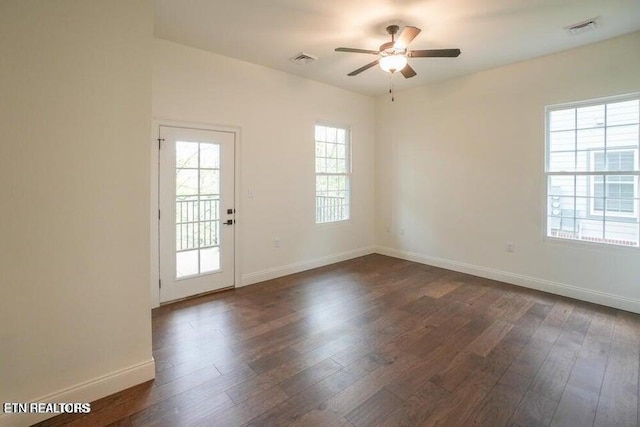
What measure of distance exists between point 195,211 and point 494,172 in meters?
4.07

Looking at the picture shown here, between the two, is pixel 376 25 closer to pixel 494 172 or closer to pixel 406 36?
pixel 406 36

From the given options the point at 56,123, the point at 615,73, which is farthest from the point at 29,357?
the point at 615,73

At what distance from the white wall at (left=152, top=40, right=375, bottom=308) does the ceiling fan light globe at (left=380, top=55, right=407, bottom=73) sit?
56.8 inches

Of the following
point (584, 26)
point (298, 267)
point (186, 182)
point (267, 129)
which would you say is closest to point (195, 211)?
point (186, 182)

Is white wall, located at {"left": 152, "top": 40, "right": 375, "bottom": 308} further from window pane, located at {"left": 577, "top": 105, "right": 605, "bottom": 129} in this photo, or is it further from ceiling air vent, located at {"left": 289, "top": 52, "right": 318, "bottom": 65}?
window pane, located at {"left": 577, "top": 105, "right": 605, "bottom": 129}

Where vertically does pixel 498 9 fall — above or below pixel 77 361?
above

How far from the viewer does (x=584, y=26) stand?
3016 mm

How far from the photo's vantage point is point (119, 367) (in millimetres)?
2049

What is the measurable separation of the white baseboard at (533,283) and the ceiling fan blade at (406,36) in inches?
132

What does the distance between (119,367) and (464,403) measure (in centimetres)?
227

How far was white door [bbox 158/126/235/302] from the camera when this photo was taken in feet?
11.4

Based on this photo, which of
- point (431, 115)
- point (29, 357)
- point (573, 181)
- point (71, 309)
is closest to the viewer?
point (29, 357)

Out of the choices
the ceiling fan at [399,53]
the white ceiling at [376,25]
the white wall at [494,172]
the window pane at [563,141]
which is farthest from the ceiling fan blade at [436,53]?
the window pane at [563,141]

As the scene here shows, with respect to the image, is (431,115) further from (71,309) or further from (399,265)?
(71,309)
